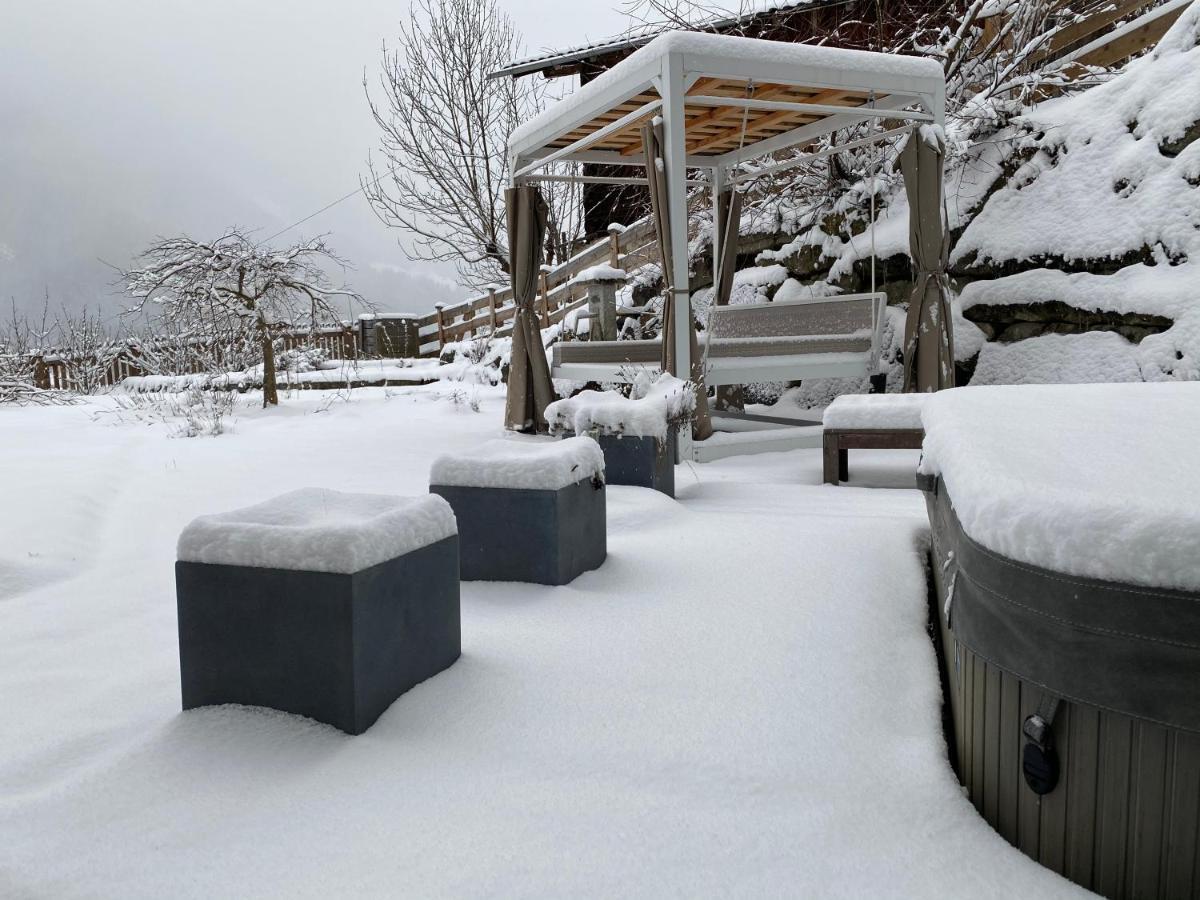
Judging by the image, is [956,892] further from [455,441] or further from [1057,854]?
[455,441]

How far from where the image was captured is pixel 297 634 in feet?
6.19

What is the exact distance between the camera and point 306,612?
6.12ft

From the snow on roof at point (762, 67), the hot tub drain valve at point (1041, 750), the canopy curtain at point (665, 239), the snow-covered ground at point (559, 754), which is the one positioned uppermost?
the snow on roof at point (762, 67)

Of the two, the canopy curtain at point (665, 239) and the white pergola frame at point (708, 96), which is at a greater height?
the white pergola frame at point (708, 96)

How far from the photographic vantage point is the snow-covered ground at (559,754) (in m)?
1.43

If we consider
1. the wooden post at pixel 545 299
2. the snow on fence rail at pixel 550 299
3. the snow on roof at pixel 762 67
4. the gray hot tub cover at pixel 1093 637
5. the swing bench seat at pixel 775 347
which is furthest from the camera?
the wooden post at pixel 545 299

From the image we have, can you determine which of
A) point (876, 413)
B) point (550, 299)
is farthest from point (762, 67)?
point (550, 299)

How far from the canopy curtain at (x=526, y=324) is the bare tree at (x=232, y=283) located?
3.82m

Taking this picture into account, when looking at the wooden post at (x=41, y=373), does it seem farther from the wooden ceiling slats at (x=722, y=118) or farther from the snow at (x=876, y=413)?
the snow at (x=876, y=413)

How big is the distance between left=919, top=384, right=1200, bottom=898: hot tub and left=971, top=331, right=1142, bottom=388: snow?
528cm

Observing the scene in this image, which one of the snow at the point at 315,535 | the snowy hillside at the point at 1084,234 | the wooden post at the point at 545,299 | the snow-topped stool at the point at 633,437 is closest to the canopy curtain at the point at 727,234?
the snowy hillside at the point at 1084,234

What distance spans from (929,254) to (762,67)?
1.79 m

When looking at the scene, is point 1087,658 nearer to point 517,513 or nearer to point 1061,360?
point 517,513

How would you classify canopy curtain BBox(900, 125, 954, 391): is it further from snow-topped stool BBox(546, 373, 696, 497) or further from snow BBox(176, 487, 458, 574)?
snow BBox(176, 487, 458, 574)
